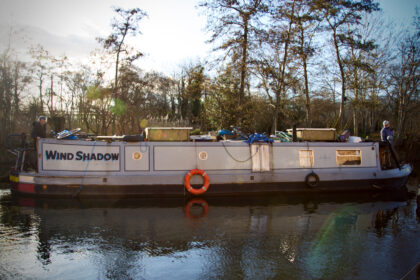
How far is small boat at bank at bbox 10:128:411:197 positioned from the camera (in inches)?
430

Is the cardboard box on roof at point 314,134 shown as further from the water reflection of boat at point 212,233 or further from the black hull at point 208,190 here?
the water reflection of boat at point 212,233

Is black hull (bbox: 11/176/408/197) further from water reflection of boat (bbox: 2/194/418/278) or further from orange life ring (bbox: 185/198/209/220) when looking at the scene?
orange life ring (bbox: 185/198/209/220)

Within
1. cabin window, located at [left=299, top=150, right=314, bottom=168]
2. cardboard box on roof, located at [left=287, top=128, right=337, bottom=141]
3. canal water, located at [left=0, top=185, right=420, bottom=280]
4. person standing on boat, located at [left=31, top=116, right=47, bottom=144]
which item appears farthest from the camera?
cardboard box on roof, located at [left=287, top=128, right=337, bottom=141]

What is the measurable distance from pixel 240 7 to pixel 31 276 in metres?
16.1

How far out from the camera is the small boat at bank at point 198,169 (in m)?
10.9

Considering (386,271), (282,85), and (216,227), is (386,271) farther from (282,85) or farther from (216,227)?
(282,85)

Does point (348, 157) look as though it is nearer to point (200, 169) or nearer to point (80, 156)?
point (200, 169)

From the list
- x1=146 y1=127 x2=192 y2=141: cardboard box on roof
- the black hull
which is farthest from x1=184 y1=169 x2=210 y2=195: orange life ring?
x1=146 y1=127 x2=192 y2=141: cardboard box on roof

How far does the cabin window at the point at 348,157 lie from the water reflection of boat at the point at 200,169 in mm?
19

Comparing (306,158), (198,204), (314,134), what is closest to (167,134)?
(198,204)

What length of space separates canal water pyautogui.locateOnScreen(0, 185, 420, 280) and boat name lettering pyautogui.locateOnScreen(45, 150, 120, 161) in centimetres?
137

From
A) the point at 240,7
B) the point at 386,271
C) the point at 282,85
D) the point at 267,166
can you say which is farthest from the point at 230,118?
the point at 386,271

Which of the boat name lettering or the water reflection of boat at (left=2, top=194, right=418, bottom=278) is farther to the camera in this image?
the boat name lettering

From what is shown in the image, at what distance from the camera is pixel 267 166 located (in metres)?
12.3
